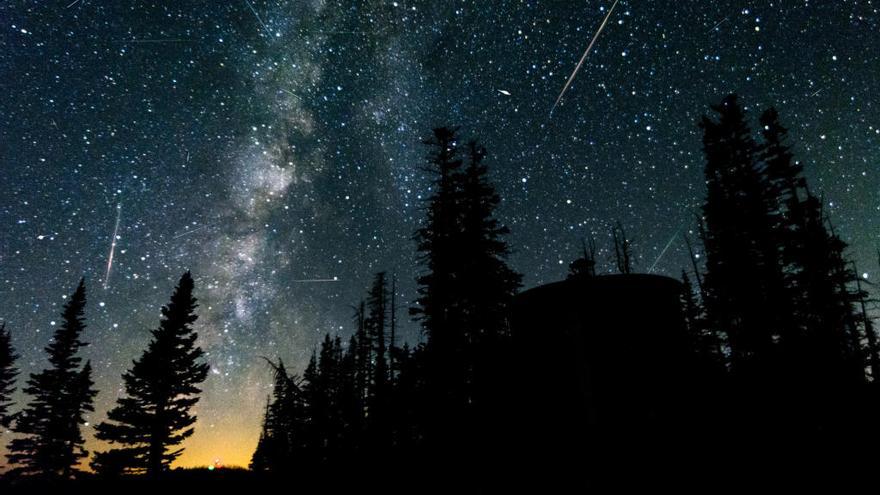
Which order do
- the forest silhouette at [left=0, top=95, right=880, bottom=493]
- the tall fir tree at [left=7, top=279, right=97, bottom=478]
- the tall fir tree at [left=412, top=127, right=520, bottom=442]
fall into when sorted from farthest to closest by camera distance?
the tall fir tree at [left=7, top=279, right=97, bottom=478] < the tall fir tree at [left=412, top=127, right=520, bottom=442] < the forest silhouette at [left=0, top=95, right=880, bottom=493]

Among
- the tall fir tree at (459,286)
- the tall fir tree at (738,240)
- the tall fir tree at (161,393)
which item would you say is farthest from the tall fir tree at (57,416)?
the tall fir tree at (738,240)

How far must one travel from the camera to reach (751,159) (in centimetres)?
2122

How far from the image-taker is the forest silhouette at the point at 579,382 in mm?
8969

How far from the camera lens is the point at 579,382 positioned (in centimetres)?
1221

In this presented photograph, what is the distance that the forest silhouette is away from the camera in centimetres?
897

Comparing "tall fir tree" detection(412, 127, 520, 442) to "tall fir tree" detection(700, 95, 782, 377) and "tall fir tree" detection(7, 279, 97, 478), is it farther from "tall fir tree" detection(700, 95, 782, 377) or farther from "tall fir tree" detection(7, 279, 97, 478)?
"tall fir tree" detection(7, 279, 97, 478)

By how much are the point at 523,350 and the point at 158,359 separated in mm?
23364

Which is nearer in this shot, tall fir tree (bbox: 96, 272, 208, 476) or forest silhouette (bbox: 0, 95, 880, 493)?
forest silhouette (bbox: 0, 95, 880, 493)

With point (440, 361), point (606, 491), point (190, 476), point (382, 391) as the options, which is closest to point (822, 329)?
point (606, 491)

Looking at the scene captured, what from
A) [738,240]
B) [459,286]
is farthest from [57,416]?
[738,240]

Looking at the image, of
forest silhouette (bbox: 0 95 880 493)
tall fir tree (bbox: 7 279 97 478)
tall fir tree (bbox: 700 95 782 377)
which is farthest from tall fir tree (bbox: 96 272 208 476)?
tall fir tree (bbox: 700 95 782 377)

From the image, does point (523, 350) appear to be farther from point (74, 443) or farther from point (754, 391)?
point (74, 443)

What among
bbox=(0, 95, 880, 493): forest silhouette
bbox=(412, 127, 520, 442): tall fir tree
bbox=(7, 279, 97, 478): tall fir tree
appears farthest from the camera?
bbox=(7, 279, 97, 478): tall fir tree

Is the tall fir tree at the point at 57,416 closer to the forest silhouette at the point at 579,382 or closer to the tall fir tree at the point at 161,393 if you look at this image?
the forest silhouette at the point at 579,382
